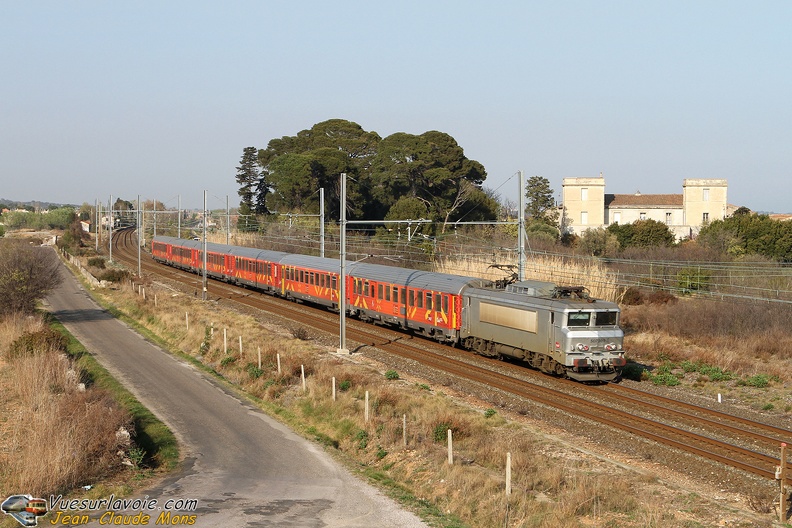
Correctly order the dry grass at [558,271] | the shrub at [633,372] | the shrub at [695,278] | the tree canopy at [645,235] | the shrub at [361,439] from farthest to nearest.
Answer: the tree canopy at [645,235] → the shrub at [695,278] → the dry grass at [558,271] → the shrub at [633,372] → the shrub at [361,439]

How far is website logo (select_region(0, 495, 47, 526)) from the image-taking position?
13.1 meters

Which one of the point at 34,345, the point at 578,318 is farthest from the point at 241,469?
the point at 34,345

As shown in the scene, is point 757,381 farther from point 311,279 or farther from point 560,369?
point 311,279

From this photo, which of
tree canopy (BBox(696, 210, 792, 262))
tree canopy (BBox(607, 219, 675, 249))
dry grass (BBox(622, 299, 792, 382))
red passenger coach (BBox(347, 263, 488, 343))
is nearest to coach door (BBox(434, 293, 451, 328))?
red passenger coach (BBox(347, 263, 488, 343))

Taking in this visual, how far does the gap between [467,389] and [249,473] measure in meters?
10.3

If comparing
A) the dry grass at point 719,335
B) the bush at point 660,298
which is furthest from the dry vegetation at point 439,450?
the bush at point 660,298

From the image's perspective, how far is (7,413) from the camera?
923 inches

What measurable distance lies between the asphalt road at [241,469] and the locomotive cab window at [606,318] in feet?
34.8

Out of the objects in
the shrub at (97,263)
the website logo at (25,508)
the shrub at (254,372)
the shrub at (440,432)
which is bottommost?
the shrub at (254,372)

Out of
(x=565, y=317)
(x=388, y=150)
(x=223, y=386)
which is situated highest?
(x=388, y=150)

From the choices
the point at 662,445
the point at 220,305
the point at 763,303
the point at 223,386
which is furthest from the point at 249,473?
the point at 220,305

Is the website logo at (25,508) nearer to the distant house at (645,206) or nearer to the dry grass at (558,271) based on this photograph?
the dry grass at (558,271)

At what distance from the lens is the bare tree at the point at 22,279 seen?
145ft

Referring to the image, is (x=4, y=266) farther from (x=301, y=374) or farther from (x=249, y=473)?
(x=249, y=473)
